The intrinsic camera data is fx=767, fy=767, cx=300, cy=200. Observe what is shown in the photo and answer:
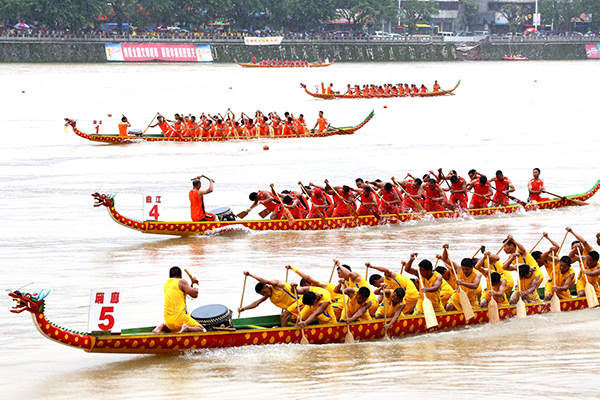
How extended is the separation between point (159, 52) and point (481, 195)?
58.3 meters

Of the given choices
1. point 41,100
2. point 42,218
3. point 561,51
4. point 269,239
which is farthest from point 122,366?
point 561,51

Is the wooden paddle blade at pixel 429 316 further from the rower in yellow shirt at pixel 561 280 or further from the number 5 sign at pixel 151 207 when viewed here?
the number 5 sign at pixel 151 207

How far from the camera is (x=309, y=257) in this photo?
41.4ft

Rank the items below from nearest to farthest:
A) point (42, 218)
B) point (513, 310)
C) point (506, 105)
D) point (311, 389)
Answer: point (311, 389)
point (513, 310)
point (42, 218)
point (506, 105)

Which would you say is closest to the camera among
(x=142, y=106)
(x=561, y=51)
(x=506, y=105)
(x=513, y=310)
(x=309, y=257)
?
(x=513, y=310)

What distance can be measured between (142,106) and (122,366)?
31.8 metres

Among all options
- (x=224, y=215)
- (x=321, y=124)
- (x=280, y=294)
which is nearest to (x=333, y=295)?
(x=280, y=294)

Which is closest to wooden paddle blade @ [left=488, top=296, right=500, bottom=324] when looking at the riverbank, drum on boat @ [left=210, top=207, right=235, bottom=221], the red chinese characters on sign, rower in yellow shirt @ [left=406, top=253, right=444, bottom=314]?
rower in yellow shirt @ [left=406, top=253, right=444, bottom=314]

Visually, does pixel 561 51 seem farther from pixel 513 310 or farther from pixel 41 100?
pixel 513 310

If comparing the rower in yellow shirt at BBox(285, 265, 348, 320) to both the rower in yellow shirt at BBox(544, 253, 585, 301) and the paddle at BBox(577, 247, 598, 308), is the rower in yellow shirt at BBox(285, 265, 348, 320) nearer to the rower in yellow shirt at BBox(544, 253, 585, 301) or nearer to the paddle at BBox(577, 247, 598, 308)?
the rower in yellow shirt at BBox(544, 253, 585, 301)

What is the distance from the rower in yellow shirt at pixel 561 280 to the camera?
32.1 ft

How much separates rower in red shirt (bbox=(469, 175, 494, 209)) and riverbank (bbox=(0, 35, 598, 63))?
55.0 m

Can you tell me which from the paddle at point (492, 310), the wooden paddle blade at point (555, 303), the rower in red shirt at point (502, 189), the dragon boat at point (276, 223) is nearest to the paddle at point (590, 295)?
the wooden paddle blade at point (555, 303)

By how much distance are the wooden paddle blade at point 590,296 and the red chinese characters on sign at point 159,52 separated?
62.1 metres
